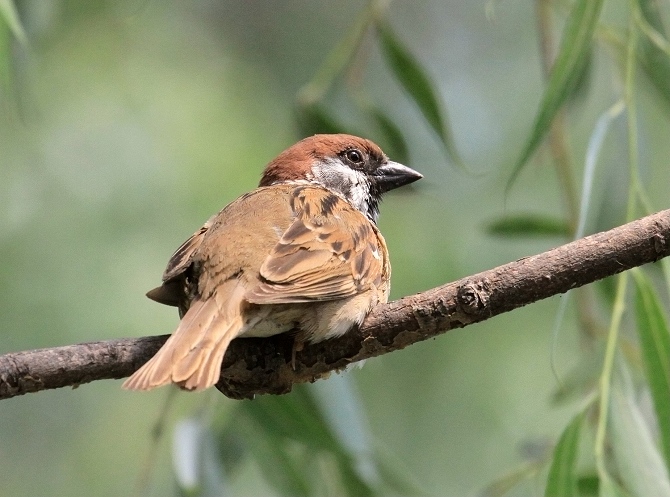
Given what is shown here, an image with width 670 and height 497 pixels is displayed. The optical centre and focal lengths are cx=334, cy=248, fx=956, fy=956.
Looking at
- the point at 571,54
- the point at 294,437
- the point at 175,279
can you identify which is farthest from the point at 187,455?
the point at 571,54

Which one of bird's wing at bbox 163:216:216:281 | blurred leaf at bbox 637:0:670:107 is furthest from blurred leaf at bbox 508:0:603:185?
bird's wing at bbox 163:216:216:281

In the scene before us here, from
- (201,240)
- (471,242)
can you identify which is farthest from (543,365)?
(201,240)

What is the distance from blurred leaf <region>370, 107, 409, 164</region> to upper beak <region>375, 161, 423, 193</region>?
0.32 m

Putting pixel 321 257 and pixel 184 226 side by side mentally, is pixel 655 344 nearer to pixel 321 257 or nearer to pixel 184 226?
pixel 321 257

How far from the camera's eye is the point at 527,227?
4.13 meters

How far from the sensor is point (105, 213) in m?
A: 6.09

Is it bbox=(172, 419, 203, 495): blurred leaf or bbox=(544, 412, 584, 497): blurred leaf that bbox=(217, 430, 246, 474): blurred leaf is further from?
bbox=(544, 412, 584, 497): blurred leaf

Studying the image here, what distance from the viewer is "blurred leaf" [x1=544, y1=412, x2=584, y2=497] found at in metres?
2.91

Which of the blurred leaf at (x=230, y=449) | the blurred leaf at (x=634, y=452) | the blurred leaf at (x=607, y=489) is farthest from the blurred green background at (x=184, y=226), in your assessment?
the blurred leaf at (x=607, y=489)

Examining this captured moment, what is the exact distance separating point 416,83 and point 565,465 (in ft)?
5.73

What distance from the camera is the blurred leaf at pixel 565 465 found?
9.55ft

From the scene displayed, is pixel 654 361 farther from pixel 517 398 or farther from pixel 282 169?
pixel 517 398

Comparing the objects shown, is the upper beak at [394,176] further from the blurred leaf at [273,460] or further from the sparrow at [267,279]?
the blurred leaf at [273,460]

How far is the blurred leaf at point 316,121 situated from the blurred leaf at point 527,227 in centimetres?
83
